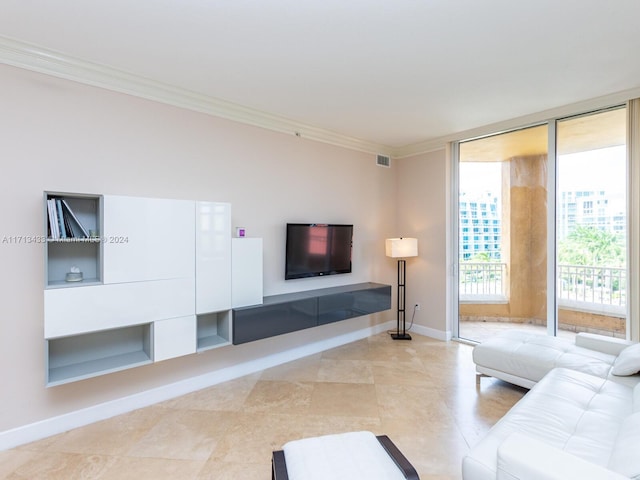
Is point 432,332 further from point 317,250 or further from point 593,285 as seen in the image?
point 317,250

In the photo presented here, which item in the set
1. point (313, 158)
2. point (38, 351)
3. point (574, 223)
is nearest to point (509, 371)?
point (574, 223)

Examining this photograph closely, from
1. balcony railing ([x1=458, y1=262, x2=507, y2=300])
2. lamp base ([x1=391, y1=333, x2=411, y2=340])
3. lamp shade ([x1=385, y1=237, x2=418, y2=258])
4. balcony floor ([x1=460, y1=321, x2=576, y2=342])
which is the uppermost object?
lamp shade ([x1=385, y1=237, x2=418, y2=258])

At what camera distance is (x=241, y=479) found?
6.29 ft

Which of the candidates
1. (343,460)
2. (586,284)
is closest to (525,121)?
(586,284)

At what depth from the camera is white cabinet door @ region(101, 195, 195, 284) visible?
2293 millimetres

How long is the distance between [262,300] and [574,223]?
3360 mm

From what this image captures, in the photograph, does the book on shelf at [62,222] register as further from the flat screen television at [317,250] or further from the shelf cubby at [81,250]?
the flat screen television at [317,250]

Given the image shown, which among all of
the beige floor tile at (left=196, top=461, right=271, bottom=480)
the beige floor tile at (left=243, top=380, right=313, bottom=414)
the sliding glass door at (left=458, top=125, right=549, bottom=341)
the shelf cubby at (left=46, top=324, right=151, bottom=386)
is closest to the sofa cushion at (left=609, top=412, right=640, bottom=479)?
the beige floor tile at (left=196, top=461, right=271, bottom=480)

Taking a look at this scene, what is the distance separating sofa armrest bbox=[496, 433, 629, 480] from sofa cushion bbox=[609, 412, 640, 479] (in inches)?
1.8

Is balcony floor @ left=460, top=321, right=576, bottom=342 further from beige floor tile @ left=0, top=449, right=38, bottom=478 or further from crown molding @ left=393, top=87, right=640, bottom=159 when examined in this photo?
beige floor tile @ left=0, top=449, right=38, bottom=478

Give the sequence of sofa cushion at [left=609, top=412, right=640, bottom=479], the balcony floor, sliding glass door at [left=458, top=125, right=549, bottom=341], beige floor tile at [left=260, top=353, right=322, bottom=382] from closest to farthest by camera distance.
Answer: sofa cushion at [left=609, top=412, right=640, bottom=479] < beige floor tile at [left=260, top=353, right=322, bottom=382] < sliding glass door at [left=458, top=125, right=549, bottom=341] < the balcony floor

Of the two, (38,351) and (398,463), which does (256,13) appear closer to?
(398,463)

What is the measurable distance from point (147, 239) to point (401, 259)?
3.58 meters

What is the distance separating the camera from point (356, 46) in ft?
7.38
